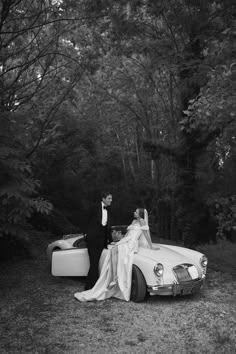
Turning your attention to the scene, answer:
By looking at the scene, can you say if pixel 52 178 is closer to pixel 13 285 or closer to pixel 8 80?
pixel 8 80

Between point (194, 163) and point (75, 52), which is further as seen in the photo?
point (194, 163)

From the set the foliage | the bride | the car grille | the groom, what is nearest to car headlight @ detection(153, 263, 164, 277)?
the car grille

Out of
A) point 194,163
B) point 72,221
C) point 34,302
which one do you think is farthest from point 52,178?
point 34,302

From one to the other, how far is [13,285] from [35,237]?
5.15 m

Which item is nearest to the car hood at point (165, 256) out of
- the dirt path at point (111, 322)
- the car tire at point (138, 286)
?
the car tire at point (138, 286)

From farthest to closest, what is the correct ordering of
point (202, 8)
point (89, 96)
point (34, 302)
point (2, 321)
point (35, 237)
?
point (89, 96)
point (35, 237)
point (202, 8)
point (34, 302)
point (2, 321)

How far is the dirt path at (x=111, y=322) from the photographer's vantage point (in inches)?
190

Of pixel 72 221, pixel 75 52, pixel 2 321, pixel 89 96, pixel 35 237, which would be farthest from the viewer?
pixel 89 96

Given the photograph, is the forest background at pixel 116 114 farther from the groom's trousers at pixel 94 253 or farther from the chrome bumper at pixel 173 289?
the chrome bumper at pixel 173 289

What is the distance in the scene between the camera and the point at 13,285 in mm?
7766

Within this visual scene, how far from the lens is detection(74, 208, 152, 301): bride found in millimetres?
6797

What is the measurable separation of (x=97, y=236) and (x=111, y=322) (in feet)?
6.53

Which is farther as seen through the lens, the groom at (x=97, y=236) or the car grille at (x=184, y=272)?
the groom at (x=97, y=236)

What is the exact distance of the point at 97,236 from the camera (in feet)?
24.4
